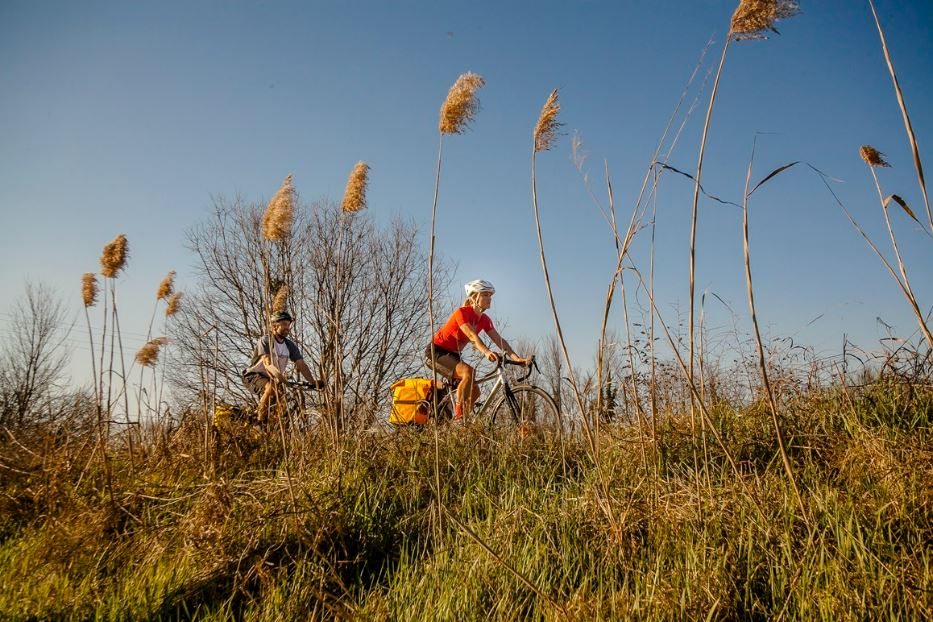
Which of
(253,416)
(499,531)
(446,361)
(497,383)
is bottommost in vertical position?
(499,531)

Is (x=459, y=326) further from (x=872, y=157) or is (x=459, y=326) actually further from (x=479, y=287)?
(x=872, y=157)

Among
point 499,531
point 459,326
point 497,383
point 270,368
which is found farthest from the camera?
point 497,383

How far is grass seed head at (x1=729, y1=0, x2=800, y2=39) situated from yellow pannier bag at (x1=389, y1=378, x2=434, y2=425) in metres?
5.05

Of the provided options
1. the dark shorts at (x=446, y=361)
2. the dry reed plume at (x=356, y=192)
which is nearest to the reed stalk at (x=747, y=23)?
the dry reed plume at (x=356, y=192)

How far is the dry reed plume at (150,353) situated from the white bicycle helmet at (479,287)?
314cm

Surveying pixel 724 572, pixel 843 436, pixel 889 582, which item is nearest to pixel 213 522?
pixel 724 572

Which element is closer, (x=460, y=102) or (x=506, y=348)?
(x=460, y=102)

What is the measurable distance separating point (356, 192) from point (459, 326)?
10.5 feet

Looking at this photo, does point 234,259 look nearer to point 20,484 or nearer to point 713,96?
point 20,484

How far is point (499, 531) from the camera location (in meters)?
2.38

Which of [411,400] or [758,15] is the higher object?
[758,15]

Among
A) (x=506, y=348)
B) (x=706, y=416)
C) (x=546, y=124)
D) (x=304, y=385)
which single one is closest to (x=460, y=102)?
(x=546, y=124)

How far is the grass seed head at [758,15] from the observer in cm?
181

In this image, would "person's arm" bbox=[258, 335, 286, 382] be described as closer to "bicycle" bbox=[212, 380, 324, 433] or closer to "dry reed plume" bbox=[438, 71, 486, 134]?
"bicycle" bbox=[212, 380, 324, 433]
